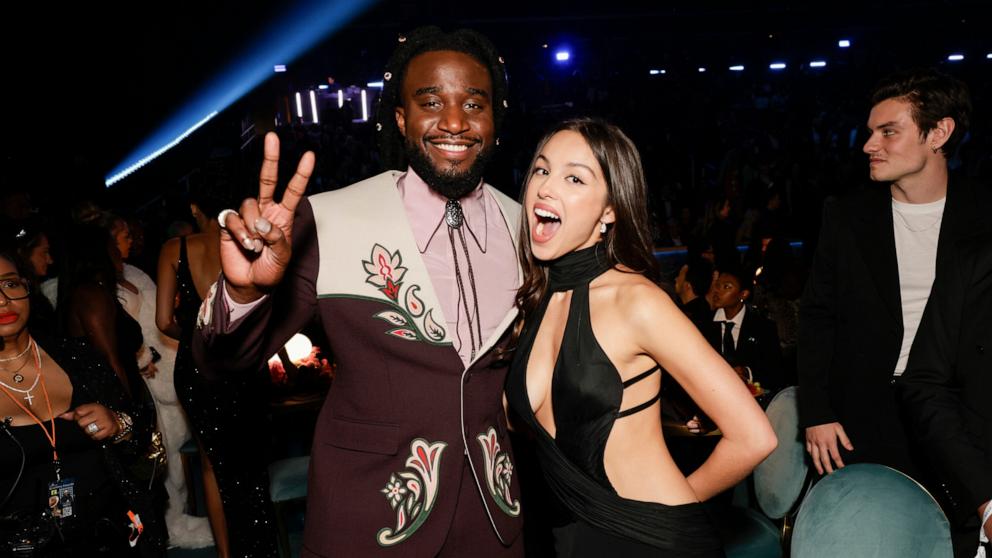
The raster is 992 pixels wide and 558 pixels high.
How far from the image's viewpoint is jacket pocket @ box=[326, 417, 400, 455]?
5.26 ft

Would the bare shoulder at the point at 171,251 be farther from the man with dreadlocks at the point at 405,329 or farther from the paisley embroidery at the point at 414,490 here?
the paisley embroidery at the point at 414,490

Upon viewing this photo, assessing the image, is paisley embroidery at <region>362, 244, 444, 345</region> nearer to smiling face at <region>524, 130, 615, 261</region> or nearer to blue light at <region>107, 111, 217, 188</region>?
smiling face at <region>524, 130, 615, 261</region>

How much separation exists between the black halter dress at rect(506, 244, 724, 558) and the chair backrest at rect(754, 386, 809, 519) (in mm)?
904

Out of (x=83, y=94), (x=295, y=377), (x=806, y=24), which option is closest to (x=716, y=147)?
(x=806, y=24)

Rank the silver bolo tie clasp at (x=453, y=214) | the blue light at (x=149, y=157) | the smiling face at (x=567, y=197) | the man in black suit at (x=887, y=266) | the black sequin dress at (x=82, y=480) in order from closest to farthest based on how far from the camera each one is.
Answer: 1. the smiling face at (x=567, y=197)
2. the silver bolo tie clasp at (x=453, y=214)
3. the black sequin dress at (x=82, y=480)
4. the man in black suit at (x=887, y=266)
5. the blue light at (x=149, y=157)

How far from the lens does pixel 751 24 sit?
14141 millimetres

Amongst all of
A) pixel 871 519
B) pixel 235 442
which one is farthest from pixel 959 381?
pixel 235 442

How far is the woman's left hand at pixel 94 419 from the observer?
250 centimetres

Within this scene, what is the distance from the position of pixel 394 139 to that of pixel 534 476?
1353 mm

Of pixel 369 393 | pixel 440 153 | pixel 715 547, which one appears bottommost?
pixel 715 547

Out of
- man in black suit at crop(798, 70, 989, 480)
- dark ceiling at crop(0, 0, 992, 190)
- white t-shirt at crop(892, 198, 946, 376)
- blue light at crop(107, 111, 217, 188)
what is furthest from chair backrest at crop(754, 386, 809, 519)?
blue light at crop(107, 111, 217, 188)

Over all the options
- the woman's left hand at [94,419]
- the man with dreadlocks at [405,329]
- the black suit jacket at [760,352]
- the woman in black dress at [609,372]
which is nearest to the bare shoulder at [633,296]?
the woman in black dress at [609,372]

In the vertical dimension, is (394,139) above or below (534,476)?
above

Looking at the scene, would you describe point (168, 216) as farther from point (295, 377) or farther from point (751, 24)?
point (751, 24)
